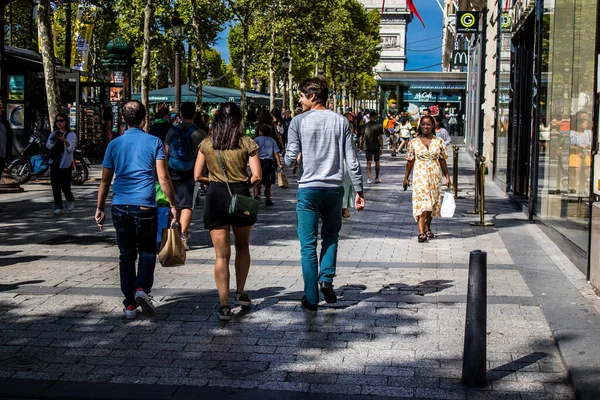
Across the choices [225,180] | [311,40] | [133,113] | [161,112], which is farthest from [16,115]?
[311,40]

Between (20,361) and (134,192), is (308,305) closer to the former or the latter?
(134,192)

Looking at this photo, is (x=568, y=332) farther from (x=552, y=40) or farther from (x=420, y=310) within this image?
(x=552, y=40)

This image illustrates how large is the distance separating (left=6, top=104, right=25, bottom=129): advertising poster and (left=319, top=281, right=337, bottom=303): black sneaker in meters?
18.9

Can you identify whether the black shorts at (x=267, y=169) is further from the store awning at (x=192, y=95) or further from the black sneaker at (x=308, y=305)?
the store awning at (x=192, y=95)

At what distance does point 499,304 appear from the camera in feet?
24.1

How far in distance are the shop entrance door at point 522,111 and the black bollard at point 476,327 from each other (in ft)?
33.9

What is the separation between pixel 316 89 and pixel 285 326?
6.14 feet

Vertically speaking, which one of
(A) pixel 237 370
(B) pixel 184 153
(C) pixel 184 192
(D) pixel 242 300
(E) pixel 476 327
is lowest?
(A) pixel 237 370

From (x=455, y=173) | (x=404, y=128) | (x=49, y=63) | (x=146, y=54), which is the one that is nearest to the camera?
(x=455, y=173)

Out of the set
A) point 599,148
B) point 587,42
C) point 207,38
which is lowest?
point 599,148

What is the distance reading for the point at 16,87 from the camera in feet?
79.1

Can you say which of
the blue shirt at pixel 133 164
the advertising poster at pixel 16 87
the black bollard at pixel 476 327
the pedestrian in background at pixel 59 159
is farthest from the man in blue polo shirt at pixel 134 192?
the advertising poster at pixel 16 87

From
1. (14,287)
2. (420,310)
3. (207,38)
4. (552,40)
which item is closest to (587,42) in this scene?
(552,40)

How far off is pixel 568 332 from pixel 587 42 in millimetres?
4029
